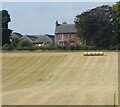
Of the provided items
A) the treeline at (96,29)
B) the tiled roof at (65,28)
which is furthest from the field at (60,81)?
the tiled roof at (65,28)

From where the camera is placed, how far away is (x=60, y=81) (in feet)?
123

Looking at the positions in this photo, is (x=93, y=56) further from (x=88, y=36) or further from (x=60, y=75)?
(x=88, y=36)

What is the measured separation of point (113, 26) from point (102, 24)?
3.77m

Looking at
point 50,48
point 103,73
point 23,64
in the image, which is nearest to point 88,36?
point 50,48

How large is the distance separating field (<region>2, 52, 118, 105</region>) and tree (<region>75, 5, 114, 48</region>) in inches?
1879

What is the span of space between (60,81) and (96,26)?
249ft

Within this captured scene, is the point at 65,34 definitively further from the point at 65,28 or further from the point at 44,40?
the point at 44,40

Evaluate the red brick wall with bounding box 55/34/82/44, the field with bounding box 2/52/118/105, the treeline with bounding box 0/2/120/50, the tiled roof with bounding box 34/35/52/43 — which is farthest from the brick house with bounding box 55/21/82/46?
the field with bounding box 2/52/118/105

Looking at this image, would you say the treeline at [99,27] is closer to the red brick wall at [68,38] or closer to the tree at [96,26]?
the tree at [96,26]

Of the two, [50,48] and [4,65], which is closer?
[4,65]

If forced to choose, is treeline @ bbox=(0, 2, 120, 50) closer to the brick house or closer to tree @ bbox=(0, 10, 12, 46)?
tree @ bbox=(0, 10, 12, 46)

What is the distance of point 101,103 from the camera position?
22.1 meters

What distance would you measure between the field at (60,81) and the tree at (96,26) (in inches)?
1879

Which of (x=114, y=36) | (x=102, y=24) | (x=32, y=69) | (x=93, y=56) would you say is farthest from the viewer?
(x=102, y=24)
